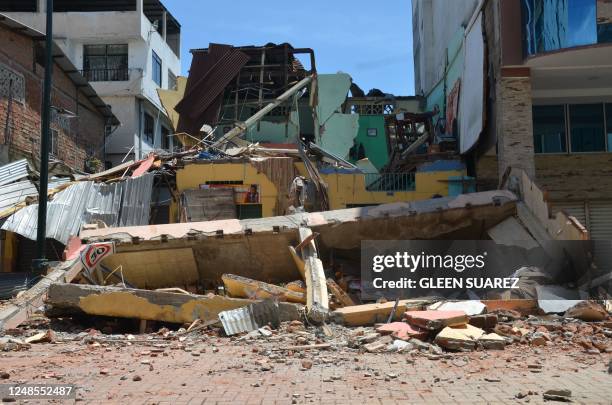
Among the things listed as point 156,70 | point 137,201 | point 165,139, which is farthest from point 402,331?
point 165,139

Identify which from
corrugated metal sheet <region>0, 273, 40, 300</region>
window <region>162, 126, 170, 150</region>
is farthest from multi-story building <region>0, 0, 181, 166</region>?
corrugated metal sheet <region>0, 273, 40, 300</region>

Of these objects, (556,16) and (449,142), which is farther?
(449,142)

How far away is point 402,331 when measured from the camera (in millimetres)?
7938

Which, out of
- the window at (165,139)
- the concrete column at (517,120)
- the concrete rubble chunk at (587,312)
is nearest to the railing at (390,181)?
the concrete column at (517,120)

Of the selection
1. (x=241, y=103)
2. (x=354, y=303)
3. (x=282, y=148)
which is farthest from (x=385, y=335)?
(x=241, y=103)

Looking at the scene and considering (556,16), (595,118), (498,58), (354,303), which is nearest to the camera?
(354,303)

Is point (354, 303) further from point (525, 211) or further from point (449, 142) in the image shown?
point (449, 142)

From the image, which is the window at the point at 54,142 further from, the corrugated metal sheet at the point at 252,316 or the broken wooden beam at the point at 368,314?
the broken wooden beam at the point at 368,314

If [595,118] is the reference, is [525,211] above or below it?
below

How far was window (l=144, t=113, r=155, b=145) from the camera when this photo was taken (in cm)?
2911

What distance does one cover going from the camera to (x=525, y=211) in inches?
477

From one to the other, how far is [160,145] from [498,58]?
20.2m

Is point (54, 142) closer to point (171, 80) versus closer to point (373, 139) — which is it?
point (171, 80)

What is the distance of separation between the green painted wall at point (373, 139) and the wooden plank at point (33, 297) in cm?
1938
